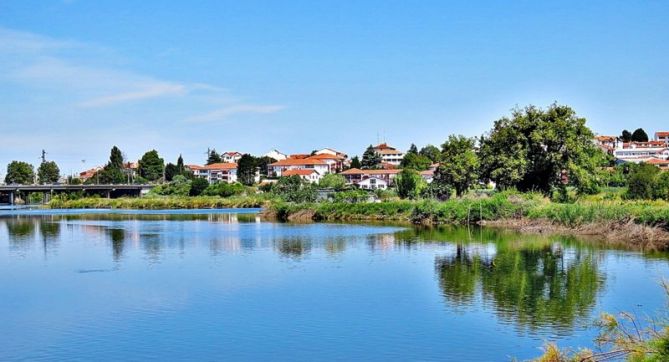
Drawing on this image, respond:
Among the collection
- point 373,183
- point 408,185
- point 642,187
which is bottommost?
point 642,187

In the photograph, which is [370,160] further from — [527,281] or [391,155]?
[527,281]

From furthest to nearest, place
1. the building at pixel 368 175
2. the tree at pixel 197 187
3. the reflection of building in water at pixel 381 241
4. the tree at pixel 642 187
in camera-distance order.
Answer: the building at pixel 368 175
the tree at pixel 197 187
the tree at pixel 642 187
the reflection of building in water at pixel 381 241

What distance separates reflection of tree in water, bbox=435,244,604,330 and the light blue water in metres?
0.05

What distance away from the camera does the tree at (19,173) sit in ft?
451

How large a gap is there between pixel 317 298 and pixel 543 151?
31620mm

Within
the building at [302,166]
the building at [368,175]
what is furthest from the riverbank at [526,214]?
the building at [302,166]

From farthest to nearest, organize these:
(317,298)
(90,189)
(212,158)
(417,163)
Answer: (212,158) < (417,163) < (90,189) < (317,298)

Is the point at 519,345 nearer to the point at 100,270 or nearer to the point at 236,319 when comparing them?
the point at 236,319

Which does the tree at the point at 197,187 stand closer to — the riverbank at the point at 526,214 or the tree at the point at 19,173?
the riverbank at the point at 526,214

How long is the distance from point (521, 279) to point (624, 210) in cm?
1475

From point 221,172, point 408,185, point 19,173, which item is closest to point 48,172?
point 19,173

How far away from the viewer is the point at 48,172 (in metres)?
144

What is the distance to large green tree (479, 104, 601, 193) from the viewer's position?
46.0m

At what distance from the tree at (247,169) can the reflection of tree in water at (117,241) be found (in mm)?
81792
